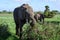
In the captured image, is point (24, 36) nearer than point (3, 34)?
Yes

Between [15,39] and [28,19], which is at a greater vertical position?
[28,19]

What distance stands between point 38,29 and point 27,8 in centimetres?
210

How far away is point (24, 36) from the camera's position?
1336cm

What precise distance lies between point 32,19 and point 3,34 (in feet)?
6.60

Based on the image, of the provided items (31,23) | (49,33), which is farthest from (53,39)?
(31,23)

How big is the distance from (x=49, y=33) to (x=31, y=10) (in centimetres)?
222

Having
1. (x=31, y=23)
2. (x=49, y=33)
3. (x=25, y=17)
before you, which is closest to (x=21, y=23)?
(x=25, y=17)

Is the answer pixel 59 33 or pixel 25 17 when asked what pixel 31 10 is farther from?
pixel 59 33

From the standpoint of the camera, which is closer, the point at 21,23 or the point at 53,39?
the point at 53,39

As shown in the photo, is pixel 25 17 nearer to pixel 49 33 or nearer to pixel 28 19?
pixel 28 19

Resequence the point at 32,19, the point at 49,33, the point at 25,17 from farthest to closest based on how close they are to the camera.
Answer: the point at 25,17
the point at 32,19
the point at 49,33

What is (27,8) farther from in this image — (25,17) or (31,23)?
(31,23)

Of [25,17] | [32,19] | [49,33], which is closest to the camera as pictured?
[49,33]

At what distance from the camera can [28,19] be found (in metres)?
14.2
